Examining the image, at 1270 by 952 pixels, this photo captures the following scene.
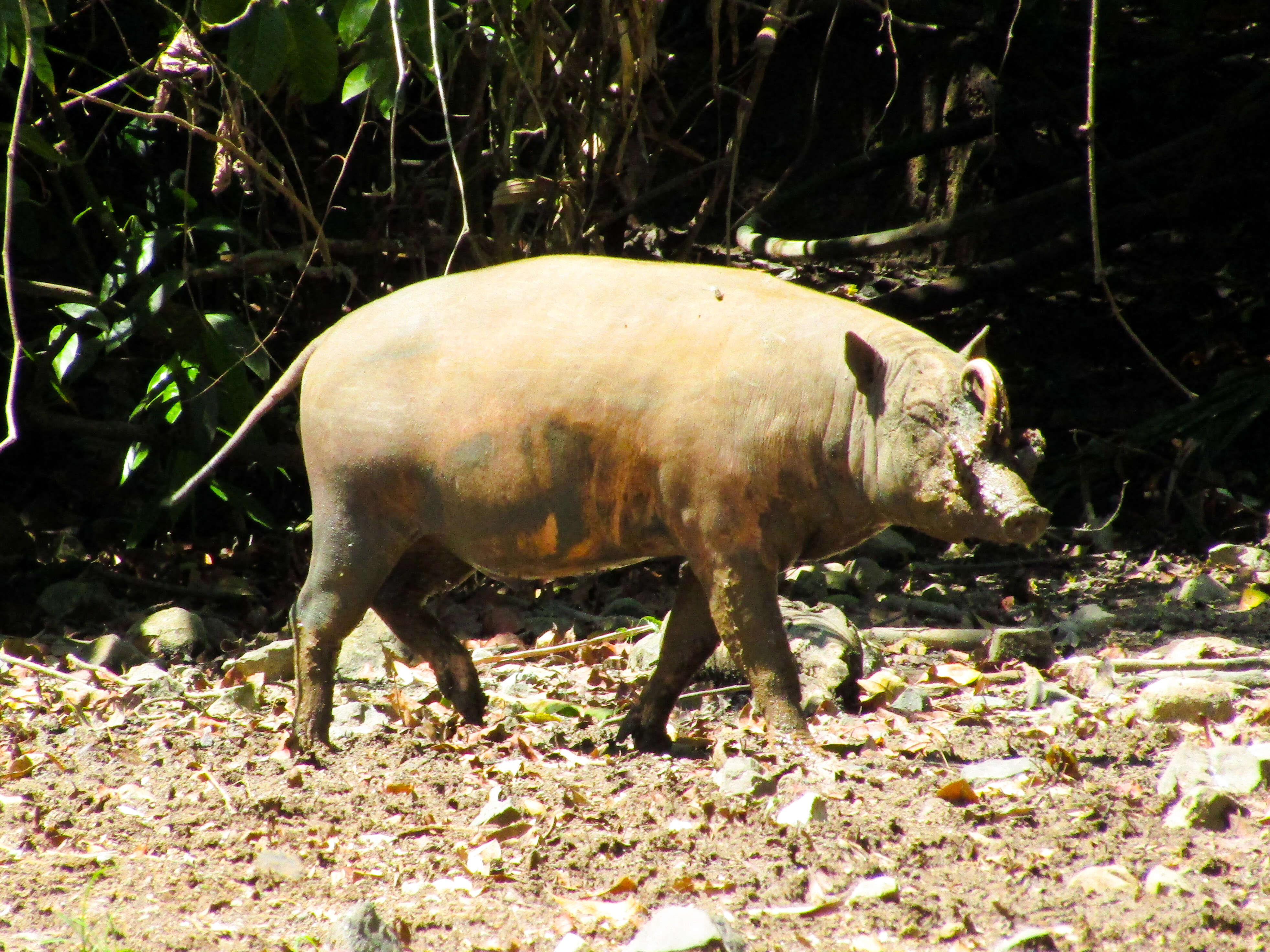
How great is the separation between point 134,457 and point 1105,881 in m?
4.67

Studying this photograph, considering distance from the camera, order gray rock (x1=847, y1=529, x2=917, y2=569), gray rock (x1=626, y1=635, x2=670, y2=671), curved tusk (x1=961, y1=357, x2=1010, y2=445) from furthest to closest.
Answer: gray rock (x1=847, y1=529, x2=917, y2=569)
gray rock (x1=626, y1=635, x2=670, y2=671)
curved tusk (x1=961, y1=357, x2=1010, y2=445)

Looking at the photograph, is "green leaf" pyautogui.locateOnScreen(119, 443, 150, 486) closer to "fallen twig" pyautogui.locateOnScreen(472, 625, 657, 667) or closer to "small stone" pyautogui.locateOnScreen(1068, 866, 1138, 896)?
"fallen twig" pyautogui.locateOnScreen(472, 625, 657, 667)

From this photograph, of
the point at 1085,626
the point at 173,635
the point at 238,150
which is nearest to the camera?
the point at 238,150

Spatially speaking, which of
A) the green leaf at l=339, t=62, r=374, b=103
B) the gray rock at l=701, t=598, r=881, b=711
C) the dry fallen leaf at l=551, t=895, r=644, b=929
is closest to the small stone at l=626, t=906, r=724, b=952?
the dry fallen leaf at l=551, t=895, r=644, b=929

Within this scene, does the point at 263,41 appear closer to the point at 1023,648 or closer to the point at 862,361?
the point at 862,361

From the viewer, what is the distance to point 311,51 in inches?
178

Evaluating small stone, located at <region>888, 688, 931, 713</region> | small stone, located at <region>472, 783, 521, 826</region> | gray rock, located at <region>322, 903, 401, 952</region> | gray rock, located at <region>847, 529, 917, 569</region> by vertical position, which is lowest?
gray rock, located at <region>847, 529, 917, 569</region>

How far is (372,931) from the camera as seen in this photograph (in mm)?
2654

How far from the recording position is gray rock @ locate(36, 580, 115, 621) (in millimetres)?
6168

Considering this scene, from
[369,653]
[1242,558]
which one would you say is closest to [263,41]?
[369,653]

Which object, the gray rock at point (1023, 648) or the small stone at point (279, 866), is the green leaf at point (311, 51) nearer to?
the small stone at point (279, 866)

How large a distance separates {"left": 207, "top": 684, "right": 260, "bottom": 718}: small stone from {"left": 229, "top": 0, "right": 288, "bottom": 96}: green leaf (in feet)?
6.33

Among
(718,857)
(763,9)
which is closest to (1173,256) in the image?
(763,9)

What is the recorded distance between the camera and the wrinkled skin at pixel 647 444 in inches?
138
